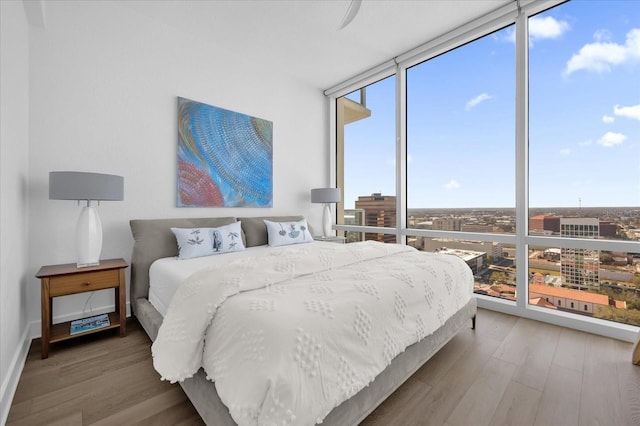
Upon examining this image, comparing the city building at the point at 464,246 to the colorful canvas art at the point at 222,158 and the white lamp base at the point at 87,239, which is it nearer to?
the colorful canvas art at the point at 222,158

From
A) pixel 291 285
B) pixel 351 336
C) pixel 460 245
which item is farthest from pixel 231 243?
pixel 460 245

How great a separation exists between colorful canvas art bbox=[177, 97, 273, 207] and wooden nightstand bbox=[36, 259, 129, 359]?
1.01 meters

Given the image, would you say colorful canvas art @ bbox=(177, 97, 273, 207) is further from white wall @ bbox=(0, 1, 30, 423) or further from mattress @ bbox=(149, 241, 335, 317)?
white wall @ bbox=(0, 1, 30, 423)

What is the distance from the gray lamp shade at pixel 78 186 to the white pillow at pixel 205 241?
666mm

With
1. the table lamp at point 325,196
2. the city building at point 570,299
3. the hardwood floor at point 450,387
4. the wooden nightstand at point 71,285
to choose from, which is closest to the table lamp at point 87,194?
the wooden nightstand at point 71,285

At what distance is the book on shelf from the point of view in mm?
2093

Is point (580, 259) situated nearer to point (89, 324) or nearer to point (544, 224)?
point (544, 224)

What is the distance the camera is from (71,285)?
204 centimetres

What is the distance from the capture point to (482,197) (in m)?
3.04

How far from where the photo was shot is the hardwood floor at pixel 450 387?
1.38 meters

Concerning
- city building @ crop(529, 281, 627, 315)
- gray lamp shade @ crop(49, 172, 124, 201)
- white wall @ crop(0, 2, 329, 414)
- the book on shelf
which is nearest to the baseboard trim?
white wall @ crop(0, 2, 329, 414)

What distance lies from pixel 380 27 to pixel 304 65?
120 centimetres

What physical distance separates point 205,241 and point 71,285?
99 cm

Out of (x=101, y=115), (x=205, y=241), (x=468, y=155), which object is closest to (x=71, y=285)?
(x=205, y=241)
